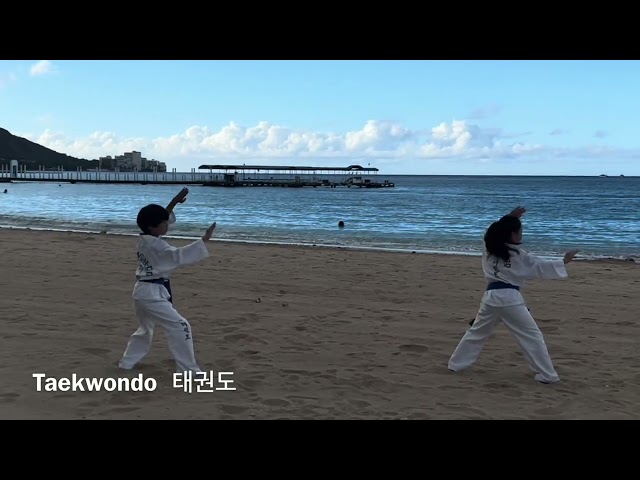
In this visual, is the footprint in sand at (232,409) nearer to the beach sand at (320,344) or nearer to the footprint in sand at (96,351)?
the beach sand at (320,344)

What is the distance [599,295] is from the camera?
841 centimetres

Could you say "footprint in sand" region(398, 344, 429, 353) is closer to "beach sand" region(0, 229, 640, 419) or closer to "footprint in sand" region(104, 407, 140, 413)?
"beach sand" region(0, 229, 640, 419)

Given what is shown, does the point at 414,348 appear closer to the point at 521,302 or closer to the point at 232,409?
the point at 521,302

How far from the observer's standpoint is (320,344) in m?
5.47

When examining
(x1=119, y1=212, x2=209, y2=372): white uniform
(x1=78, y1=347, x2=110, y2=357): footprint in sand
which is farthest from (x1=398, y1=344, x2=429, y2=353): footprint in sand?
(x1=78, y1=347, x2=110, y2=357): footprint in sand

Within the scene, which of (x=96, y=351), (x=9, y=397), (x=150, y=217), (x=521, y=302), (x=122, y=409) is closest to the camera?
(x=122, y=409)

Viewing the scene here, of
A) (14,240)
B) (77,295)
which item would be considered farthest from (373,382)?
(14,240)

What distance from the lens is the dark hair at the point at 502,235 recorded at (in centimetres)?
434

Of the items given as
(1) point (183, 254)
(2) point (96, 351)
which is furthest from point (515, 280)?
(2) point (96, 351)

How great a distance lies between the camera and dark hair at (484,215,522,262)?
14.2ft

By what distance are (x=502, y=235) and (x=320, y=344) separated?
209 cm

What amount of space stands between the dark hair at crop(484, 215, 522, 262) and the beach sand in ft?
3.40
